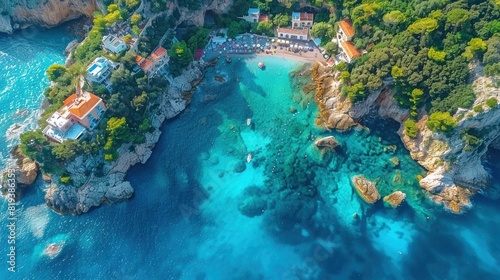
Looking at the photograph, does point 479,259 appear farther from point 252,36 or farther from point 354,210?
point 252,36

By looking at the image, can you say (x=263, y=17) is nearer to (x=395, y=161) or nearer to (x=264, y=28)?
(x=264, y=28)

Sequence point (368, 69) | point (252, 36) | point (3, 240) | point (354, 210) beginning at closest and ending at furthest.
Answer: point (3, 240) → point (354, 210) → point (368, 69) → point (252, 36)

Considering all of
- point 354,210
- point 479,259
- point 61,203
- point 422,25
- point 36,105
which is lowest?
point 479,259

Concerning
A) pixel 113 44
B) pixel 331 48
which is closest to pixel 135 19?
pixel 113 44

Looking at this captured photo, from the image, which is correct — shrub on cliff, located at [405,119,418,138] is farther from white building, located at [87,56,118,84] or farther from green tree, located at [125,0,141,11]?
green tree, located at [125,0,141,11]

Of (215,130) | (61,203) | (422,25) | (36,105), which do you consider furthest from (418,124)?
(36,105)

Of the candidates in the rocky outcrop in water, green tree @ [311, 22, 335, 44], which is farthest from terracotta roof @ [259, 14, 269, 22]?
the rocky outcrop in water

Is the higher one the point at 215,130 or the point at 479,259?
the point at 215,130

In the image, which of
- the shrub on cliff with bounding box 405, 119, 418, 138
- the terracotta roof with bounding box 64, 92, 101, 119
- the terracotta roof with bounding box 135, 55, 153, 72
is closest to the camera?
the terracotta roof with bounding box 64, 92, 101, 119
